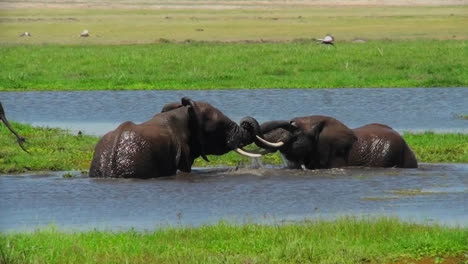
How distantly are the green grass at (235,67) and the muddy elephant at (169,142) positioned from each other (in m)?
12.4

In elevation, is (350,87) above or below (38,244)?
below

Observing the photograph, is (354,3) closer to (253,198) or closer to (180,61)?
(180,61)

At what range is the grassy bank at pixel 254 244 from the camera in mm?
8781

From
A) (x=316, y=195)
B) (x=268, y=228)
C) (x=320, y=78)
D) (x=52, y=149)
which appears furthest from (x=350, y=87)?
(x=268, y=228)

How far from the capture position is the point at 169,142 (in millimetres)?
14539

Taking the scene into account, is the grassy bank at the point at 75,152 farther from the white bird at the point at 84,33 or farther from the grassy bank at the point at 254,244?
the white bird at the point at 84,33

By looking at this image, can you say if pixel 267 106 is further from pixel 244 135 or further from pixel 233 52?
pixel 233 52

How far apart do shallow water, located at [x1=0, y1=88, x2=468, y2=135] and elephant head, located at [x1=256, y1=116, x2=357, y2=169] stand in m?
4.41

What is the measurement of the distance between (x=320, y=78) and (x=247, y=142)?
13.5 metres

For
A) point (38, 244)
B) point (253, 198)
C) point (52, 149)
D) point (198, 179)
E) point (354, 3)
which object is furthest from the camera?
point (354, 3)

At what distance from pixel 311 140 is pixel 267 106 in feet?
27.4

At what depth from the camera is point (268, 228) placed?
10.1 m

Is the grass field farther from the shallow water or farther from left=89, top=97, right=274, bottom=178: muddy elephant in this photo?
left=89, top=97, right=274, bottom=178: muddy elephant

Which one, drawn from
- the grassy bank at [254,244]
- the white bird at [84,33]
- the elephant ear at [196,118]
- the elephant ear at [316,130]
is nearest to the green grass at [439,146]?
the elephant ear at [316,130]
